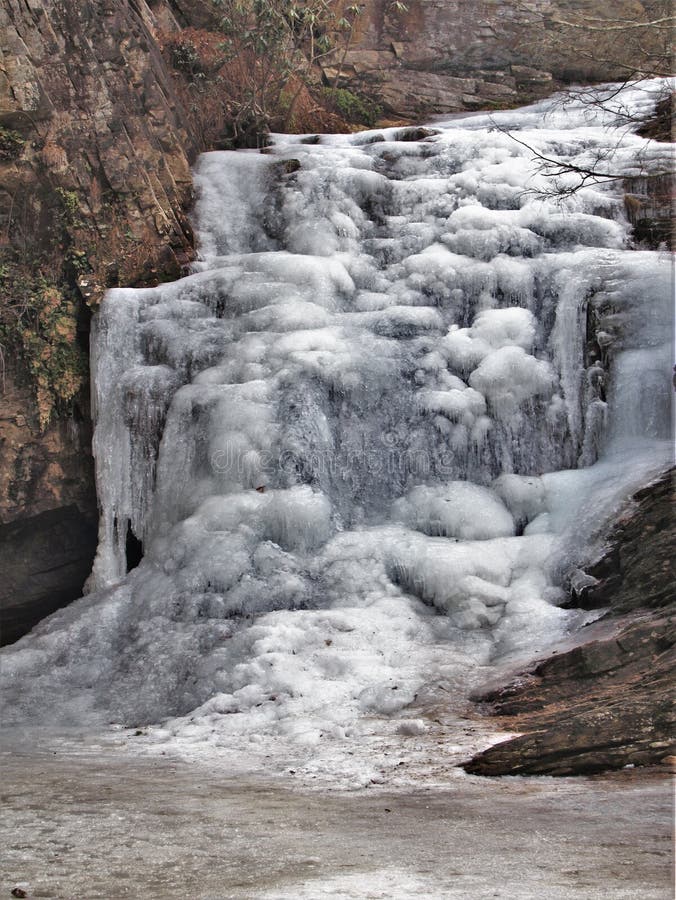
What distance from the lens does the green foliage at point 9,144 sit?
30.1 ft

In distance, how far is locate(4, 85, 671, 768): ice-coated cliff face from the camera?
6.35m

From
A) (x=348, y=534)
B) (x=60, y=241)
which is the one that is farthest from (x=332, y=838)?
(x=60, y=241)

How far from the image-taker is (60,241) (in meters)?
9.51

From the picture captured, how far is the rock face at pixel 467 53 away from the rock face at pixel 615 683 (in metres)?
11.9

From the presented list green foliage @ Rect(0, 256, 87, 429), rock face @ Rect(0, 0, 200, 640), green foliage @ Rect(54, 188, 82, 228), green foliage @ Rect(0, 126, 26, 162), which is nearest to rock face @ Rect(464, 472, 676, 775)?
rock face @ Rect(0, 0, 200, 640)

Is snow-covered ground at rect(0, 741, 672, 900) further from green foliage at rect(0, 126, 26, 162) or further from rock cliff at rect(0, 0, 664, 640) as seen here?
green foliage at rect(0, 126, 26, 162)

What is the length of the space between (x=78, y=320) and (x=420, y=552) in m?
4.53

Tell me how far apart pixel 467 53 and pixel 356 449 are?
1193 centimetres

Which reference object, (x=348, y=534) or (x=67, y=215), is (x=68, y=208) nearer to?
(x=67, y=215)

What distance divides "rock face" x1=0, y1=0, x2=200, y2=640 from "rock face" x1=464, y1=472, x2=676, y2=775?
537cm

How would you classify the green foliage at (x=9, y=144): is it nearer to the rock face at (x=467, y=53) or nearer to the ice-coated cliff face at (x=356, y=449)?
the ice-coated cliff face at (x=356, y=449)

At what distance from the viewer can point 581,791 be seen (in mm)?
3594

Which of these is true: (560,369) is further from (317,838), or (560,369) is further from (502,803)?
(317,838)

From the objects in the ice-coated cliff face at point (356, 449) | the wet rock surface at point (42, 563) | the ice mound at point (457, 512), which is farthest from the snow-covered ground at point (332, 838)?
the wet rock surface at point (42, 563)
